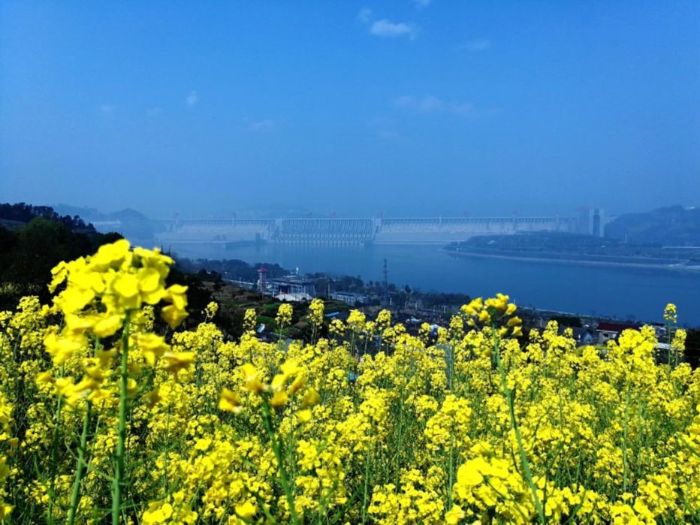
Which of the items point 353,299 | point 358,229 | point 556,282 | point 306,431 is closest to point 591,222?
point 358,229

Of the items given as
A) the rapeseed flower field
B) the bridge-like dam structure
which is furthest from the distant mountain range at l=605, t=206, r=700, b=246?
the rapeseed flower field

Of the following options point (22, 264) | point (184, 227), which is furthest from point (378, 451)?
point (184, 227)

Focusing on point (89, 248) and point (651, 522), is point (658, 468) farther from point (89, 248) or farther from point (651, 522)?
point (89, 248)

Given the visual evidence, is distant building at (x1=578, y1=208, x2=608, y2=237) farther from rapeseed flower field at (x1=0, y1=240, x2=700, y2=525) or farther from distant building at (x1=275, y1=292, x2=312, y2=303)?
rapeseed flower field at (x1=0, y1=240, x2=700, y2=525)

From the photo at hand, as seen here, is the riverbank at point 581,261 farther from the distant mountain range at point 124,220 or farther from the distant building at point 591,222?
the distant mountain range at point 124,220


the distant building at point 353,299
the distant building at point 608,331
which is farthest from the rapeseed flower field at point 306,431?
the distant building at point 353,299

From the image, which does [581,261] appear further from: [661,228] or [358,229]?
[358,229]
